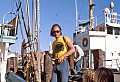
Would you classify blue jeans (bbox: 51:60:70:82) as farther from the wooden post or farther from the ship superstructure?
the ship superstructure

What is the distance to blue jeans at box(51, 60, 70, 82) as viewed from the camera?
3658 millimetres

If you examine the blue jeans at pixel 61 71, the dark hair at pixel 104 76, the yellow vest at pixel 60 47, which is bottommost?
the dark hair at pixel 104 76

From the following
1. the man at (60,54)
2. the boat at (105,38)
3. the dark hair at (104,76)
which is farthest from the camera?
the boat at (105,38)

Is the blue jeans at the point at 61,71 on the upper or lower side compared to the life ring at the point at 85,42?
lower

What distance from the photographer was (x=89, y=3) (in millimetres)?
19594

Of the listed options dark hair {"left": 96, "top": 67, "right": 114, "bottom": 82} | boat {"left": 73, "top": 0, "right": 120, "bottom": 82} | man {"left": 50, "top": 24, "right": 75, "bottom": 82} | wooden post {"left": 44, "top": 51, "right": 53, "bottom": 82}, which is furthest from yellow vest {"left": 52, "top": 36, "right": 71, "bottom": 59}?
boat {"left": 73, "top": 0, "right": 120, "bottom": 82}

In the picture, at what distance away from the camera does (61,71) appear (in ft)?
12.1

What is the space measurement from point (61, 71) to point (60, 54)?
0.93ft

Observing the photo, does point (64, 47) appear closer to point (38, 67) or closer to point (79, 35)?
point (38, 67)

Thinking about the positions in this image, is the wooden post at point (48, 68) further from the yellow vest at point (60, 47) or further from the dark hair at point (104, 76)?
the dark hair at point (104, 76)

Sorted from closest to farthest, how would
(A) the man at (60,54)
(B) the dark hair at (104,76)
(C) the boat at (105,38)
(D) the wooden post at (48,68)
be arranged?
(A) the man at (60,54) → (D) the wooden post at (48,68) → (B) the dark hair at (104,76) → (C) the boat at (105,38)

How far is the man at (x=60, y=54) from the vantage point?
3.64m

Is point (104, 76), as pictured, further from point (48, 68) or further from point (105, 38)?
point (105, 38)

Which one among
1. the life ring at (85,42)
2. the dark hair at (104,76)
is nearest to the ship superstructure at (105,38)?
the life ring at (85,42)
